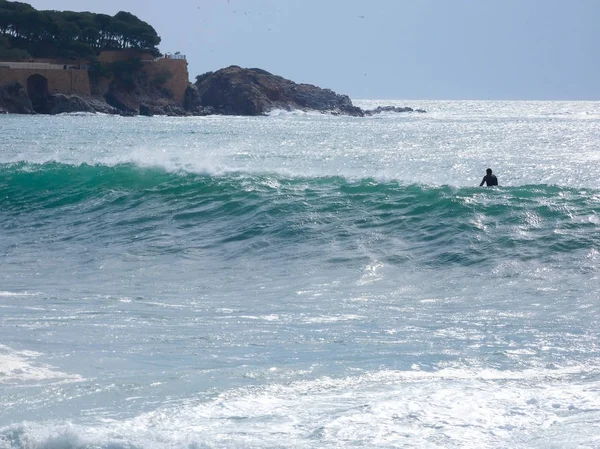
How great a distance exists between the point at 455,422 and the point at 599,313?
3.38 metres

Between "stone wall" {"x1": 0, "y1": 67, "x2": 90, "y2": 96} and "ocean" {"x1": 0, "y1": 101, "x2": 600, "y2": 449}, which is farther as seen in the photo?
"stone wall" {"x1": 0, "y1": 67, "x2": 90, "y2": 96}

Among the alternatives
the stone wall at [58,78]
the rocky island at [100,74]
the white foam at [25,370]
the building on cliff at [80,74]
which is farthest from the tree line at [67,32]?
the white foam at [25,370]

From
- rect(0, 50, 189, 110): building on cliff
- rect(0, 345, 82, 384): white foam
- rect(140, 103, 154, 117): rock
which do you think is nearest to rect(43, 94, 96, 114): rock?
rect(0, 50, 189, 110): building on cliff

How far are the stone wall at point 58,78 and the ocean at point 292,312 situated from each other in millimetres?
53869

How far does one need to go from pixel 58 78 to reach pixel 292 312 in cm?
6832

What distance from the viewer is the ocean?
4691 mm

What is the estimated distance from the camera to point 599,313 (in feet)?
24.8

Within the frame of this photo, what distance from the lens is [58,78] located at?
7175 cm

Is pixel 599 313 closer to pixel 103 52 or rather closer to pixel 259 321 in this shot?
pixel 259 321

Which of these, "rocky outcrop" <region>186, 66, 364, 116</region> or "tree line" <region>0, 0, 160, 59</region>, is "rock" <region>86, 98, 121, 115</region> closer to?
"tree line" <region>0, 0, 160, 59</region>

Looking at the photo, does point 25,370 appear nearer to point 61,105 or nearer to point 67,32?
point 61,105

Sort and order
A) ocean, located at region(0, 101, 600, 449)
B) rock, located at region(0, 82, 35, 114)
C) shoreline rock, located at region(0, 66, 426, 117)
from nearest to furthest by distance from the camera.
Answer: ocean, located at region(0, 101, 600, 449), rock, located at region(0, 82, 35, 114), shoreline rock, located at region(0, 66, 426, 117)

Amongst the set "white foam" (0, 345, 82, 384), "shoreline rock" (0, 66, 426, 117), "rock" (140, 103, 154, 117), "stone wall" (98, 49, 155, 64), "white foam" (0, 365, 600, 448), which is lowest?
"white foam" (0, 345, 82, 384)

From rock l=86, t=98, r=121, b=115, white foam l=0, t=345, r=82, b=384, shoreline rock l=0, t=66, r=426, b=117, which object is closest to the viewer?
white foam l=0, t=345, r=82, b=384
